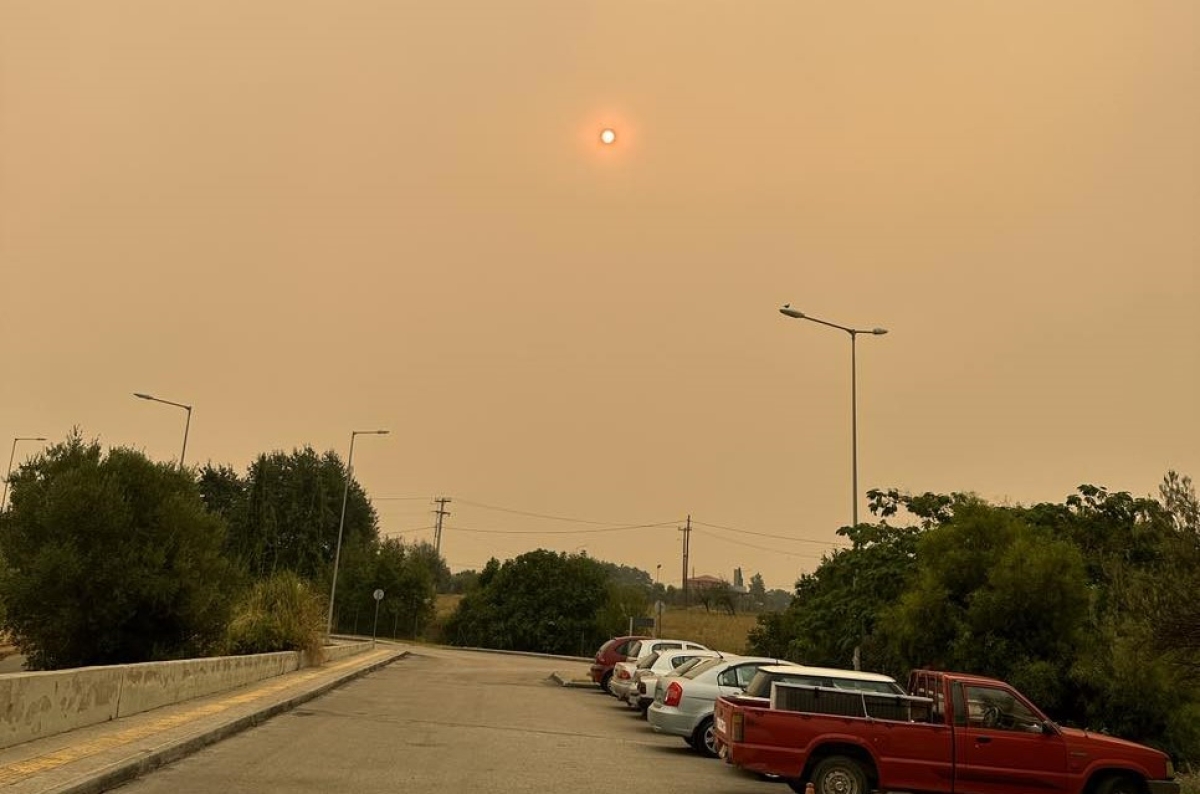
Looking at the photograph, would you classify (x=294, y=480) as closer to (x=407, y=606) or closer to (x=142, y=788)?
(x=407, y=606)

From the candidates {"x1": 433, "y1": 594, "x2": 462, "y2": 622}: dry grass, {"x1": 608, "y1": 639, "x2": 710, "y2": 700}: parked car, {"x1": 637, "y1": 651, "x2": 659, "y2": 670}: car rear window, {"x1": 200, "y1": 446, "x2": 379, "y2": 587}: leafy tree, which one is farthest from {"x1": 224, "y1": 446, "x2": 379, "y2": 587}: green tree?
{"x1": 637, "y1": 651, "x2": 659, "y2": 670}: car rear window

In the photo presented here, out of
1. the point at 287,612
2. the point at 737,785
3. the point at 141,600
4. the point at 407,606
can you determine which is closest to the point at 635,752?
the point at 737,785

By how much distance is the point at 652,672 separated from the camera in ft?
69.5

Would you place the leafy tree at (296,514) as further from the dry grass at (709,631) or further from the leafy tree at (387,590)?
the dry grass at (709,631)

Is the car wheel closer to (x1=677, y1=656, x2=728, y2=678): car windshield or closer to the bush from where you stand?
(x1=677, y1=656, x2=728, y2=678): car windshield

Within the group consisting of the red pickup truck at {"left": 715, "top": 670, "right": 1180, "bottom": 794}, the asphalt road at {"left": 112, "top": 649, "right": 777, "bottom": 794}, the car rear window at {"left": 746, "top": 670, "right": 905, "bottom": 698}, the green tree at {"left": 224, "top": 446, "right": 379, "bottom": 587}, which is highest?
the green tree at {"left": 224, "top": 446, "right": 379, "bottom": 587}

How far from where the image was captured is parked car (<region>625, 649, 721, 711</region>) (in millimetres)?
20219

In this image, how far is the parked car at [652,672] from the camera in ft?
66.3

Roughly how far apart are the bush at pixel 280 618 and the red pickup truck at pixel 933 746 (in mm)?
19279

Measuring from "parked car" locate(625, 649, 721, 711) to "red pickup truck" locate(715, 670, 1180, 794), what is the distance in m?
8.86

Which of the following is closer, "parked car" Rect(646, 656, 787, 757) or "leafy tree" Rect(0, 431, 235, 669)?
"parked car" Rect(646, 656, 787, 757)

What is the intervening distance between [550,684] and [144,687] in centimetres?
1946

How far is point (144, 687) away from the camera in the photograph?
14.9 metres

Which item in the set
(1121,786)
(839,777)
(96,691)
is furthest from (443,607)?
(1121,786)
